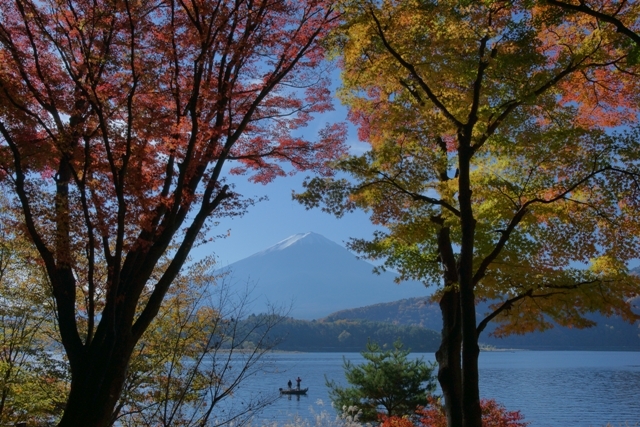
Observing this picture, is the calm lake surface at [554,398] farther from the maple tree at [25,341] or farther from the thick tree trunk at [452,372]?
the thick tree trunk at [452,372]

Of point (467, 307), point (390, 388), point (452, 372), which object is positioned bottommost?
point (390, 388)

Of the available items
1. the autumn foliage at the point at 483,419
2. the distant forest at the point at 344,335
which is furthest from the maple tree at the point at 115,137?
the distant forest at the point at 344,335

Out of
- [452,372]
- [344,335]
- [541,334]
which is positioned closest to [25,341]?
[452,372]

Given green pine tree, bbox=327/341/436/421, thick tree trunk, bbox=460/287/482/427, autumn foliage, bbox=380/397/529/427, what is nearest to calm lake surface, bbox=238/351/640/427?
green pine tree, bbox=327/341/436/421

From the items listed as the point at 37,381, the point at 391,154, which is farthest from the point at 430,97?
the point at 37,381

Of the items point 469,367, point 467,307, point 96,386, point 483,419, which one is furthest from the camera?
point 483,419

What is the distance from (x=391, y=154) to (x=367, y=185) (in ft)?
1.87

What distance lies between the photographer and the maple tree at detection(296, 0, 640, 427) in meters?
6.28

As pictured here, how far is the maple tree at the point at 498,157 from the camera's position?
6281 millimetres

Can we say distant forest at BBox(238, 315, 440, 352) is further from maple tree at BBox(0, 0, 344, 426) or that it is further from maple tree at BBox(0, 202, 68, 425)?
maple tree at BBox(0, 0, 344, 426)

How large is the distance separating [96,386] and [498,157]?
5.71 meters

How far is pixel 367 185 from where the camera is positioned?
712 cm

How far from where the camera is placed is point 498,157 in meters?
7.21

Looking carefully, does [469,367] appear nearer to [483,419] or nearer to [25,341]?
[483,419]
